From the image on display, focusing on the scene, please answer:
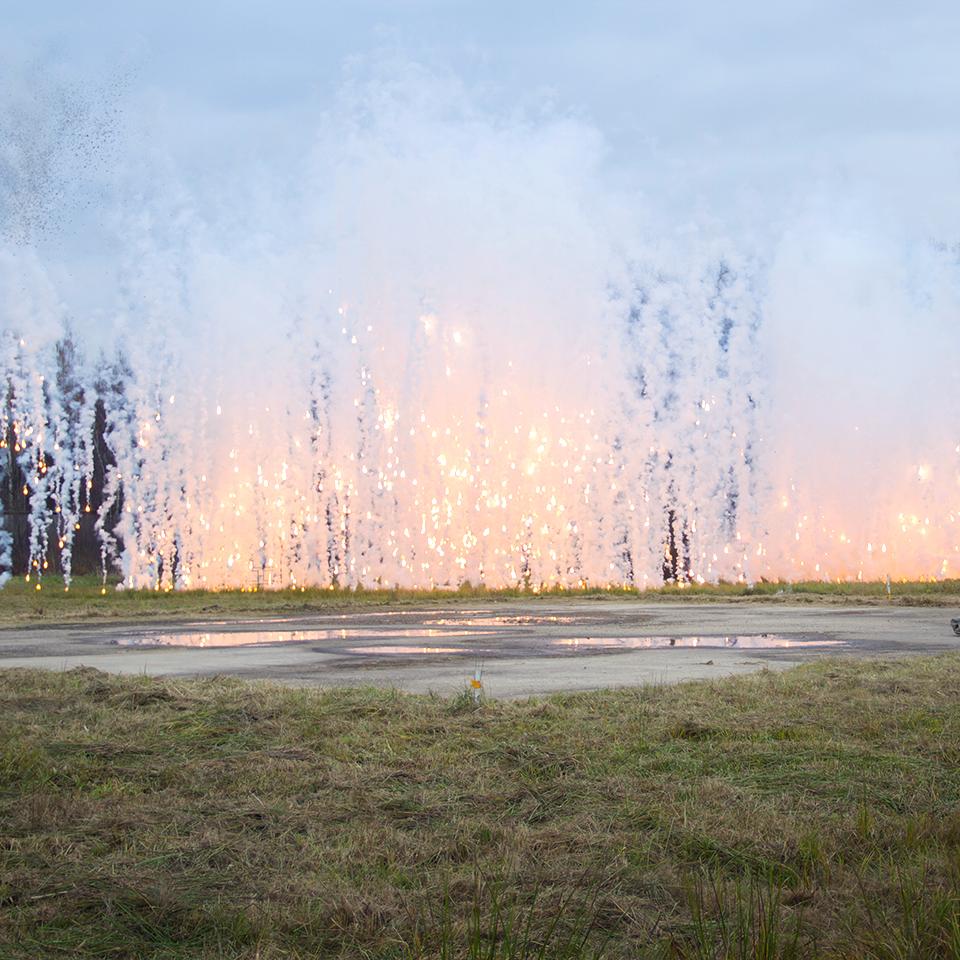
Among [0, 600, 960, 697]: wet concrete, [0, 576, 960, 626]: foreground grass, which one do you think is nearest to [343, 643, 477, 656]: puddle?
[0, 600, 960, 697]: wet concrete

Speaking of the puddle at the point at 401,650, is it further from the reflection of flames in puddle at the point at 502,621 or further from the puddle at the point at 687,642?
the reflection of flames in puddle at the point at 502,621

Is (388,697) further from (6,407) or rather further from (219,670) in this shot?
(6,407)

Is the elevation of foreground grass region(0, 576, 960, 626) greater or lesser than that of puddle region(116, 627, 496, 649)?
greater

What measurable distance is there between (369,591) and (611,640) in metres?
24.9

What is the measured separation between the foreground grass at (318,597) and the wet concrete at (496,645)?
4.34 metres

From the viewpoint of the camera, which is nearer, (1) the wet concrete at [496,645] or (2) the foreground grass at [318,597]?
(1) the wet concrete at [496,645]

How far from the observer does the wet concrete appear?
16062 millimetres

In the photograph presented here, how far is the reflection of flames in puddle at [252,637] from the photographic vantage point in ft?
75.2

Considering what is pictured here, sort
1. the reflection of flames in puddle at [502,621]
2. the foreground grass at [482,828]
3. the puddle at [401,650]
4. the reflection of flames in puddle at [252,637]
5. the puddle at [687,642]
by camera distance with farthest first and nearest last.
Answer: the reflection of flames in puddle at [502,621]
the reflection of flames in puddle at [252,637]
the puddle at [687,642]
the puddle at [401,650]
the foreground grass at [482,828]

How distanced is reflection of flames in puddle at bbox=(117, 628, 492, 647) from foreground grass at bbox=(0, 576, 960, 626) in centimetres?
813

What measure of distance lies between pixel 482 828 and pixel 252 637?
1788 centimetres

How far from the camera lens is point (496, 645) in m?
21.2

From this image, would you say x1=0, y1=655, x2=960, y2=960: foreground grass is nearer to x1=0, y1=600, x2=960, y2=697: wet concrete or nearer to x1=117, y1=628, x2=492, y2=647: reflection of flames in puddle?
x1=0, y1=600, x2=960, y2=697: wet concrete

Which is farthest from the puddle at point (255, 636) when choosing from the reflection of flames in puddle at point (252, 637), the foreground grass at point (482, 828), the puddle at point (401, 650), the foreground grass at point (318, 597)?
the foreground grass at point (482, 828)
